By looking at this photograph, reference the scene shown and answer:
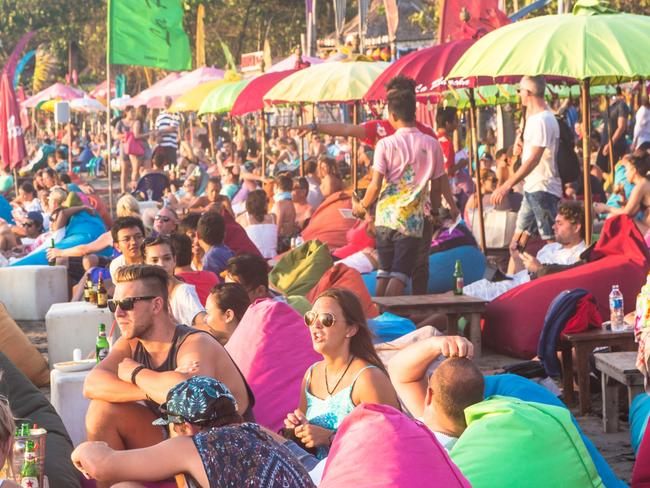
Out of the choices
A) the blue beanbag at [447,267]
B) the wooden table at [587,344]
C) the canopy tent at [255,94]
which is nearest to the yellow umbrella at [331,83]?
the canopy tent at [255,94]

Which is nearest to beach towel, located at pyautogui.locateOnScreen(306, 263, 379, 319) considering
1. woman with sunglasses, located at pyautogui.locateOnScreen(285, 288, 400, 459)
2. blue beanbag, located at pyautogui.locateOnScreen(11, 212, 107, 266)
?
woman with sunglasses, located at pyautogui.locateOnScreen(285, 288, 400, 459)

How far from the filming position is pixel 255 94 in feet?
62.2

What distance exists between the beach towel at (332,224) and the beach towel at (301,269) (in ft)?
7.25

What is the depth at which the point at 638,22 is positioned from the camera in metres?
9.52

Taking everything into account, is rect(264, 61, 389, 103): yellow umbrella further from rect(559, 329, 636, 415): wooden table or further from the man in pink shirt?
rect(559, 329, 636, 415): wooden table

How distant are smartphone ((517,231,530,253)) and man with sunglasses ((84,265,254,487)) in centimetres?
535

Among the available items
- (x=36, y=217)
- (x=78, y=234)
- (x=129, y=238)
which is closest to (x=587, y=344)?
(x=129, y=238)

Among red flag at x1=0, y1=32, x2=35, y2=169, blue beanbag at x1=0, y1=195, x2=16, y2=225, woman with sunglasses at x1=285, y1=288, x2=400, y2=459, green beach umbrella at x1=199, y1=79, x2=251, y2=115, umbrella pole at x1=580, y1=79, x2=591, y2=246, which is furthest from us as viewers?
green beach umbrella at x1=199, y1=79, x2=251, y2=115

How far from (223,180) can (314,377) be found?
14213 mm

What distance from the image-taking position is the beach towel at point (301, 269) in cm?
995

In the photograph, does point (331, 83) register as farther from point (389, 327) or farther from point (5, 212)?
point (389, 327)

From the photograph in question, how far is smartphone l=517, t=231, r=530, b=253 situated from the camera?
1048cm

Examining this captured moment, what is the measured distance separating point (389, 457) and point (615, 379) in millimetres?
3105

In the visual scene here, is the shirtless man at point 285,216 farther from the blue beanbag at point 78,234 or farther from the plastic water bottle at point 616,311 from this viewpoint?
the plastic water bottle at point 616,311
